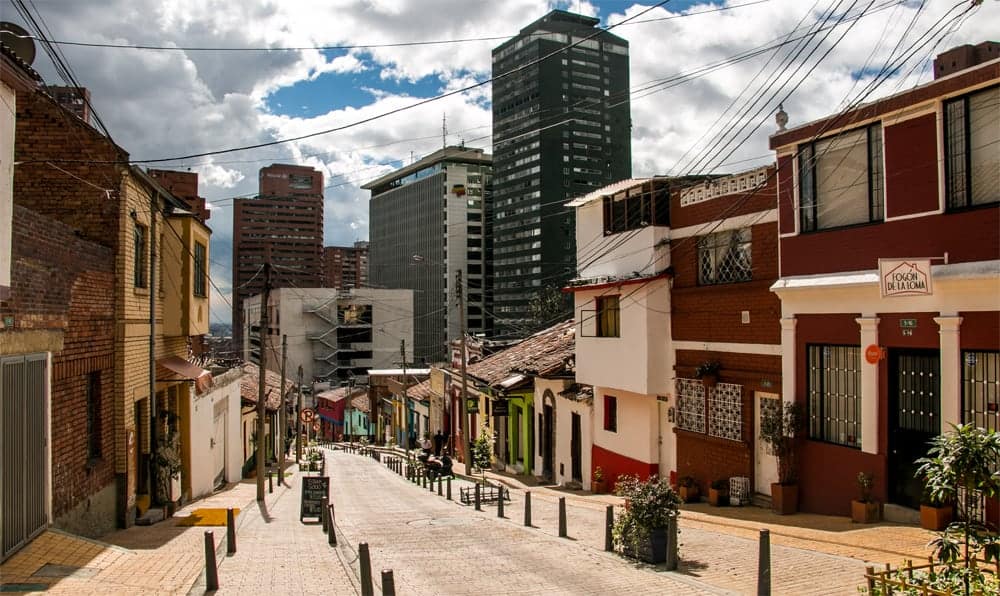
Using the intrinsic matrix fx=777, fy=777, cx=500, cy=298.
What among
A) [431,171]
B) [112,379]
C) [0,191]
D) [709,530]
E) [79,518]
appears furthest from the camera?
[431,171]

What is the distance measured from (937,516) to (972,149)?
5.63 metres

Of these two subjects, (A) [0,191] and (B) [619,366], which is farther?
(B) [619,366]

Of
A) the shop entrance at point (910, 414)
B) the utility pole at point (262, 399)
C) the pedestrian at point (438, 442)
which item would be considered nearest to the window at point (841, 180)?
the shop entrance at point (910, 414)

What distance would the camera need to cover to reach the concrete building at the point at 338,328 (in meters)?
100

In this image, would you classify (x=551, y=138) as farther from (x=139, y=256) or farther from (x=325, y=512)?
(x=325, y=512)

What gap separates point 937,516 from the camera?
38.9 ft

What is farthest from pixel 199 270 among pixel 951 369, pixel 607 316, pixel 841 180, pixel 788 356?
Result: pixel 951 369

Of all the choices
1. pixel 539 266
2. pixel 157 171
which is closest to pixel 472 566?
pixel 157 171

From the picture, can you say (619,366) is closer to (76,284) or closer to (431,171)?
(76,284)

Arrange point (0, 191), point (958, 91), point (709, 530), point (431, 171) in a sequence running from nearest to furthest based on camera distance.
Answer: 1. point (0, 191)
2. point (958, 91)
3. point (709, 530)
4. point (431, 171)

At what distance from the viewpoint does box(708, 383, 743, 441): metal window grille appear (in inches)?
684

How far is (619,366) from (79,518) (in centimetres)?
1343

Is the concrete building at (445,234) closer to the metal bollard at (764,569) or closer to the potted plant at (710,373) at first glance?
the potted plant at (710,373)

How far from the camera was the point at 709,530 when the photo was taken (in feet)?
45.7
